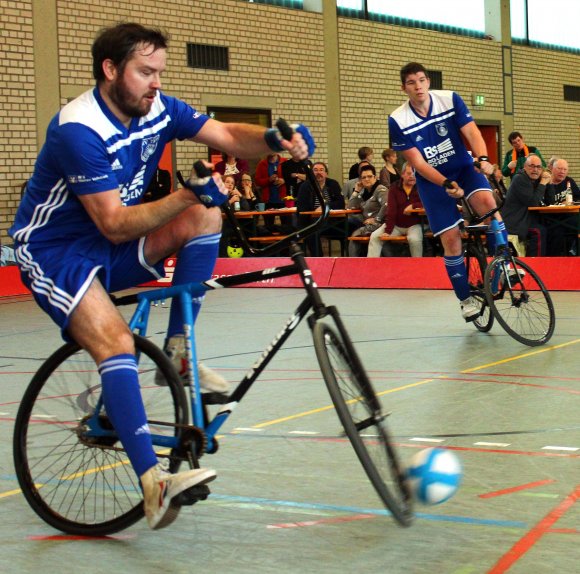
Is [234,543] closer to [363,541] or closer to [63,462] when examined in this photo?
[363,541]

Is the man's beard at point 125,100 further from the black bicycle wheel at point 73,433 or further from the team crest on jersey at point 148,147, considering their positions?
the black bicycle wheel at point 73,433

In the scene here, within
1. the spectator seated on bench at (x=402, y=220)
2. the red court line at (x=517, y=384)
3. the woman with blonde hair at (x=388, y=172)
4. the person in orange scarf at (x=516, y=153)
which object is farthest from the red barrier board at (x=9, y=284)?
the red court line at (x=517, y=384)

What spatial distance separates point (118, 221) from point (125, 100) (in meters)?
0.40

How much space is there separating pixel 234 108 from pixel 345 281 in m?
7.40

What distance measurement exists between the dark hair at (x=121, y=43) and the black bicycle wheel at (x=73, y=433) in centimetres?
86

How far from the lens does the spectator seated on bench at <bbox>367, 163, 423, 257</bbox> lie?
12.8m

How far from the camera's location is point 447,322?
27.8ft

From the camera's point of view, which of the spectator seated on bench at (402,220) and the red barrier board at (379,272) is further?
the spectator seated on bench at (402,220)

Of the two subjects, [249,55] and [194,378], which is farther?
[249,55]

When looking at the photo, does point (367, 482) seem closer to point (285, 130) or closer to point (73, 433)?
point (73, 433)

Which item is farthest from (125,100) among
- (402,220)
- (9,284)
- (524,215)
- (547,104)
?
(547,104)

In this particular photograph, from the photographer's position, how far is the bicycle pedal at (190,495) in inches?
118

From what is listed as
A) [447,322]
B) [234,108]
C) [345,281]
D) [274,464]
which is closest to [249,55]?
[234,108]

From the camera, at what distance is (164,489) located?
119 inches
